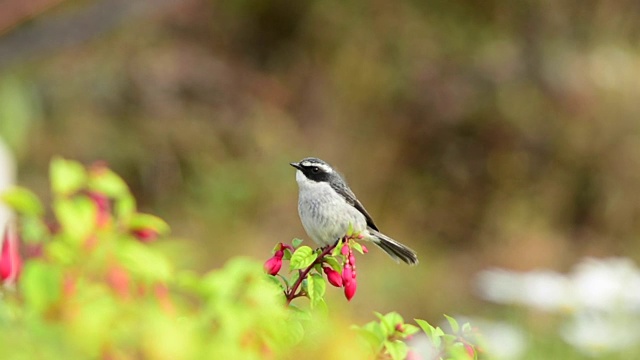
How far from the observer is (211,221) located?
7945mm

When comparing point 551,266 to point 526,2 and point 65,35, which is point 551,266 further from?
point 65,35

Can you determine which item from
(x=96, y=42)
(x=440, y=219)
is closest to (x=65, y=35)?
(x=96, y=42)

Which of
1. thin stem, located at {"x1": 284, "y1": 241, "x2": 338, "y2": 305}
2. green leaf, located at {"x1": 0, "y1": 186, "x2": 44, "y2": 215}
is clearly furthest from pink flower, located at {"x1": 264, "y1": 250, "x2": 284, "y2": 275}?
green leaf, located at {"x1": 0, "y1": 186, "x2": 44, "y2": 215}

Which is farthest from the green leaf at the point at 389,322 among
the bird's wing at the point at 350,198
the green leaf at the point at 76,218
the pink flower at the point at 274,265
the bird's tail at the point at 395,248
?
the bird's wing at the point at 350,198

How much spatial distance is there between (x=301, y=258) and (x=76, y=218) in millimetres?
408

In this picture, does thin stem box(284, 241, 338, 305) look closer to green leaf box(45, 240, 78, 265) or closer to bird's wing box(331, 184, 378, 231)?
green leaf box(45, 240, 78, 265)

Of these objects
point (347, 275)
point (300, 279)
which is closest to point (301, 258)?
point (300, 279)

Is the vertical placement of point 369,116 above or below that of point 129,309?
above

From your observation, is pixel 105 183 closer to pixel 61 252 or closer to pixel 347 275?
pixel 61 252

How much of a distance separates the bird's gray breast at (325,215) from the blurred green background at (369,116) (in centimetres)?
436

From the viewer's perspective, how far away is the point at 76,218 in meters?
1.99

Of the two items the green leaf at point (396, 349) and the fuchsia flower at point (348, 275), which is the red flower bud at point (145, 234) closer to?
the fuchsia flower at point (348, 275)

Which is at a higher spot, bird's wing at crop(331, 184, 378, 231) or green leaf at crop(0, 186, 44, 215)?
bird's wing at crop(331, 184, 378, 231)

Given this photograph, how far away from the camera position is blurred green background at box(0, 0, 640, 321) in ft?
26.7
